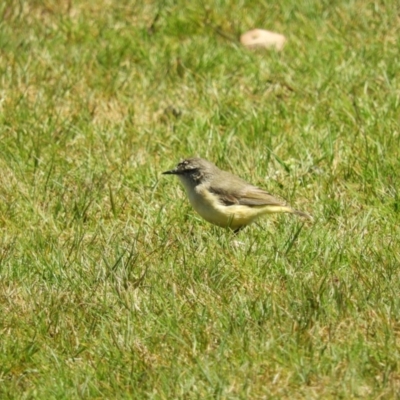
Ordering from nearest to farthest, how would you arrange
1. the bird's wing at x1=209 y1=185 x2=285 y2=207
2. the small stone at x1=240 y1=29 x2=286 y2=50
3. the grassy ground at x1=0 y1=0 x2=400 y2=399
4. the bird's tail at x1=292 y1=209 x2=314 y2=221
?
the grassy ground at x1=0 y1=0 x2=400 y2=399 < the bird's tail at x1=292 y1=209 x2=314 y2=221 < the bird's wing at x1=209 y1=185 x2=285 y2=207 < the small stone at x1=240 y1=29 x2=286 y2=50

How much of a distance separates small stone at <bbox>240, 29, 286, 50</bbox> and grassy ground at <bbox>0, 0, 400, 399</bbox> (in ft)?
0.39

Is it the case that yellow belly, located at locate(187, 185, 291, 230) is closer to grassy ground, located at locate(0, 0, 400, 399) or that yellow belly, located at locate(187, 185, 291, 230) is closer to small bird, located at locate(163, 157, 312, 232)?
small bird, located at locate(163, 157, 312, 232)

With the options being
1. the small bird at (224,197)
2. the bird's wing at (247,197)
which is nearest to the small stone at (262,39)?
the small bird at (224,197)

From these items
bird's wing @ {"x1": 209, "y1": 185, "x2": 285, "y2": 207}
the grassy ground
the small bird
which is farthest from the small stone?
bird's wing @ {"x1": 209, "y1": 185, "x2": 285, "y2": 207}

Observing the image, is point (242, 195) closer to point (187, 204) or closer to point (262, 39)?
point (187, 204)

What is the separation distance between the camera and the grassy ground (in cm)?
561

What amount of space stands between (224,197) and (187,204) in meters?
0.38

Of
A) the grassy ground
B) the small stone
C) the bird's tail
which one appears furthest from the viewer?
the small stone

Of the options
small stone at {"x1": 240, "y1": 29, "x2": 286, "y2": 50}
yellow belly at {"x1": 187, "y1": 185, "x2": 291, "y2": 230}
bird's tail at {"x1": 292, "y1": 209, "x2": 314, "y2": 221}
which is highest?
small stone at {"x1": 240, "y1": 29, "x2": 286, "y2": 50}

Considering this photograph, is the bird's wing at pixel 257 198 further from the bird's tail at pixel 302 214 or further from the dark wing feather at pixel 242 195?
the bird's tail at pixel 302 214

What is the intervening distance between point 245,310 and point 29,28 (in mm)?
5686

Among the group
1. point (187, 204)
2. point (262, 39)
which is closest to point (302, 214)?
point (187, 204)

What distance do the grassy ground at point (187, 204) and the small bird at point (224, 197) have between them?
0.13 metres

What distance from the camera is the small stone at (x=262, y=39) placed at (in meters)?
10.6
